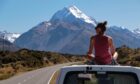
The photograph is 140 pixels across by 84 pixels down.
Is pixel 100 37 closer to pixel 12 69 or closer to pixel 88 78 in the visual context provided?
pixel 88 78

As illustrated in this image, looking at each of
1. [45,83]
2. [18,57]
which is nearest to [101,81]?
[45,83]

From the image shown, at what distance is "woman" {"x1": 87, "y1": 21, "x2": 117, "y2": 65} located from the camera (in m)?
7.93

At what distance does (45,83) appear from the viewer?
44469 mm

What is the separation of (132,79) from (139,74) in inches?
5.1

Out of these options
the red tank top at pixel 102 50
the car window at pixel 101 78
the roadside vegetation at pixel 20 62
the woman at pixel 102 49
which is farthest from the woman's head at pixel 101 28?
the roadside vegetation at pixel 20 62

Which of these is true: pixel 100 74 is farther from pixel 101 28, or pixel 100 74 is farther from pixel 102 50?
pixel 101 28

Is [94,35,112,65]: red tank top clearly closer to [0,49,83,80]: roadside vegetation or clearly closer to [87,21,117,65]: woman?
[87,21,117,65]: woman

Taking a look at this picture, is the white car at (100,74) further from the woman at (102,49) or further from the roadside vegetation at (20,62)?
the roadside vegetation at (20,62)

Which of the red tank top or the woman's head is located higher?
the woman's head

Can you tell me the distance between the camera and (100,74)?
696 cm

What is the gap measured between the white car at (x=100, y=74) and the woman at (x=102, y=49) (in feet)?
2.79

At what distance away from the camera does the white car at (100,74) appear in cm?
694

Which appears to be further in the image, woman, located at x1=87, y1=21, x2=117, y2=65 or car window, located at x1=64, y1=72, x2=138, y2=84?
woman, located at x1=87, y1=21, x2=117, y2=65

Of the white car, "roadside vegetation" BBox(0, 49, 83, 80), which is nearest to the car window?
the white car
